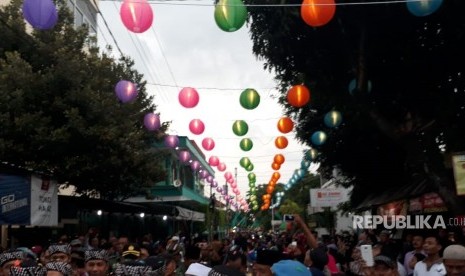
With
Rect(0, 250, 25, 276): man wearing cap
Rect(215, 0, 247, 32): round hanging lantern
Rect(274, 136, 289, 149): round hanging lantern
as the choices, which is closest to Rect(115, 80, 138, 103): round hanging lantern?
Rect(215, 0, 247, 32): round hanging lantern

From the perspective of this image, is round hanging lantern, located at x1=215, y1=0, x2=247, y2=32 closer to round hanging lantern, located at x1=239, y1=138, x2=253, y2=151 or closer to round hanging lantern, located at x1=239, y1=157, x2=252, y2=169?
round hanging lantern, located at x1=239, y1=138, x2=253, y2=151

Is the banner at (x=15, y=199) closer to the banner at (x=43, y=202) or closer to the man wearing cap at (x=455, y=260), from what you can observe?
the banner at (x=43, y=202)

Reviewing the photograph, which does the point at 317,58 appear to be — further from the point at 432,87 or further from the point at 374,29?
the point at 432,87

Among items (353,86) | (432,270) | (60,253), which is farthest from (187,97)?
(432,270)

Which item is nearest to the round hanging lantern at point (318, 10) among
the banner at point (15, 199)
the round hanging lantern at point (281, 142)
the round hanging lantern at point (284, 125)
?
the banner at point (15, 199)

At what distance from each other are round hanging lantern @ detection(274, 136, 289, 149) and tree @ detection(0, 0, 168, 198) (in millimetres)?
4236

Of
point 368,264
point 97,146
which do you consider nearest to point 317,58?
point 97,146

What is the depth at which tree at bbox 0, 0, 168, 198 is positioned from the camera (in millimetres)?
14156

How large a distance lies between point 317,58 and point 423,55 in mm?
2660

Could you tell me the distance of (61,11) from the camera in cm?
1661

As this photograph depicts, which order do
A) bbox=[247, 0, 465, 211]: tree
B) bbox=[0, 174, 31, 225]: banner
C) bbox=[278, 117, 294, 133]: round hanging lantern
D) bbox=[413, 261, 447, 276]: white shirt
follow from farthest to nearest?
1. bbox=[278, 117, 294, 133]: round hanging lantern
2. bbox=[247, 0, 465, 211]: tree
3. bbox=[0, 174, 31, 225]: banner
4. bbox=[413, 261, 447, 276]: white shirt

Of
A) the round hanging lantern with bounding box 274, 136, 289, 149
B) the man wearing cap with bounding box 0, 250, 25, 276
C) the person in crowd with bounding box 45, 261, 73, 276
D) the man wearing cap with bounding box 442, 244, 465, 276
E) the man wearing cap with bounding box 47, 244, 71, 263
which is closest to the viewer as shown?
the person in crowd with bounding box 45, 261, 73, 276

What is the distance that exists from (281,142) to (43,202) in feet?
26.4

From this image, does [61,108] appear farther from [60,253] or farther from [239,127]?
[60,253]
